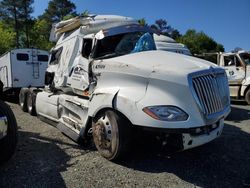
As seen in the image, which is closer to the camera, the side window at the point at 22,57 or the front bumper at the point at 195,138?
the front bumper at the point at 195,138

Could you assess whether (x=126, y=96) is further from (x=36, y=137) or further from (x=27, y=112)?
(x=27, y=112)

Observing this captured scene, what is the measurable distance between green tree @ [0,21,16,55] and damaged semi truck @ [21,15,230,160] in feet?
113

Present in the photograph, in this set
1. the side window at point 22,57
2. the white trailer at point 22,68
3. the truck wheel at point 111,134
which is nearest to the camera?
the truck wheel at point 111,134

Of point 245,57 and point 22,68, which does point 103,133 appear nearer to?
point 22,68

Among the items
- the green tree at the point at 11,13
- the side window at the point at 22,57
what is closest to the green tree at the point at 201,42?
the green tree at the point at 11,13

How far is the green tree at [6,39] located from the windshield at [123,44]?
35.4 meters

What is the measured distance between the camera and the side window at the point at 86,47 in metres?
6.08

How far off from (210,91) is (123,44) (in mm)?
2188

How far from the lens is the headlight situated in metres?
4.01

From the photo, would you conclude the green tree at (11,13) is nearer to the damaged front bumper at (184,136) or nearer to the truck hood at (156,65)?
the truck hood at (156,65)

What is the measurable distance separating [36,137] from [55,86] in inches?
70.0

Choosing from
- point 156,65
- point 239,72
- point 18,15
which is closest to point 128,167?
point 156,65

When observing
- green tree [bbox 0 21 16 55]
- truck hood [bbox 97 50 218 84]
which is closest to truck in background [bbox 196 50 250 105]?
truck hood [bbox 97 50 218 84]

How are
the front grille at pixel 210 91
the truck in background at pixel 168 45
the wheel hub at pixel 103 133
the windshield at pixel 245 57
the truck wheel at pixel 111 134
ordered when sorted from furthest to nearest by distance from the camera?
the windshield at pixel 245 57
the truck in background at pixel 168 45
the wheel hub at pixel 103 133
the truck wheel at pixel 111 134
the front grille at pixel 210 91
